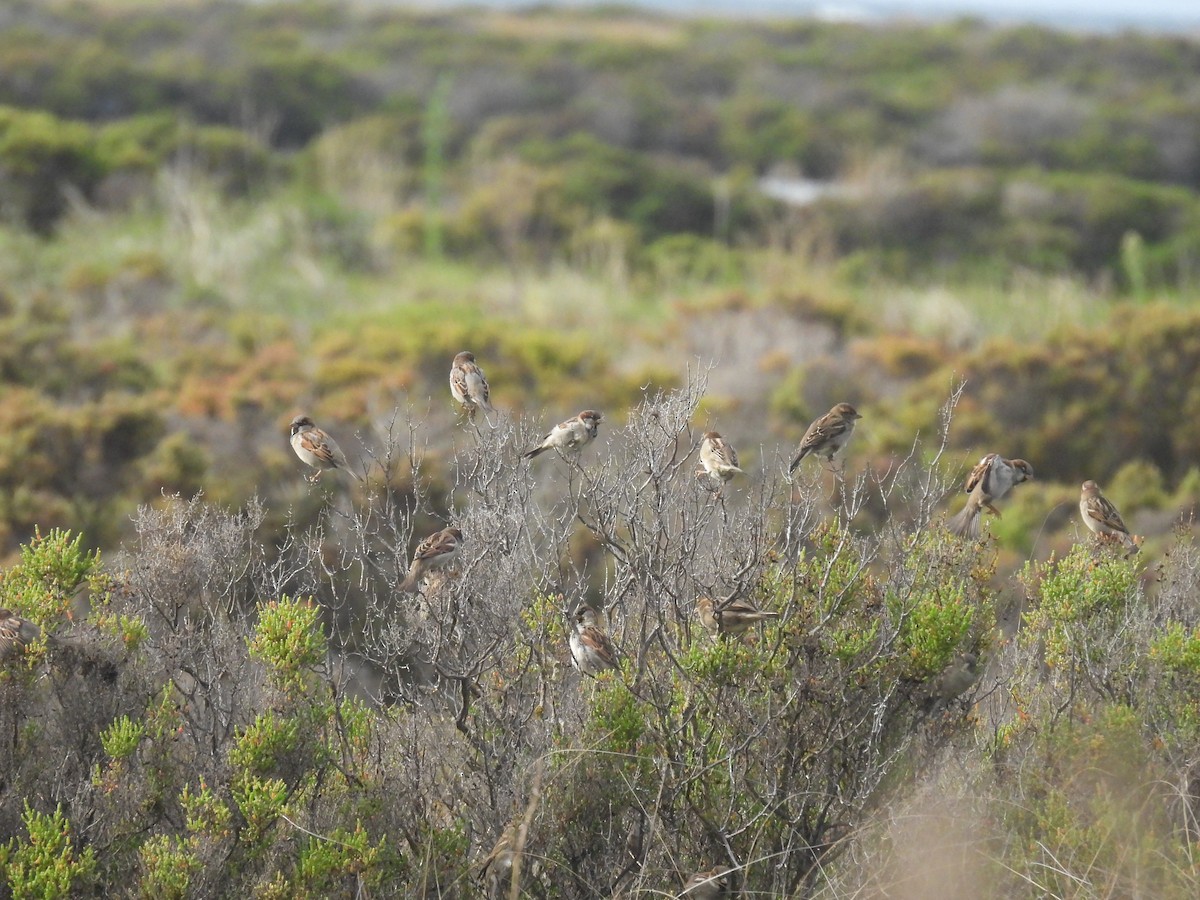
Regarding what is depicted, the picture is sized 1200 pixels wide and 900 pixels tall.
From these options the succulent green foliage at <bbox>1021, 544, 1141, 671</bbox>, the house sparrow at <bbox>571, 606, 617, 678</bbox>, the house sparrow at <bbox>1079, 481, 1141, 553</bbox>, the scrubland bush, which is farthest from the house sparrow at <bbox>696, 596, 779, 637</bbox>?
the house sparrow at <bbox>1079, 481, 1141, 553</bbox>

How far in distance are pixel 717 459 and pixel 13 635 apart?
2638mm

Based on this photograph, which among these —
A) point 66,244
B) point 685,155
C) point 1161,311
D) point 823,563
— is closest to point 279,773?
point 823,563

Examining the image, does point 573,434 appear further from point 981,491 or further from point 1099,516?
point 1099,516

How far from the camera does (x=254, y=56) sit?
4075 centimetres

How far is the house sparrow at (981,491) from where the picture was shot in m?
5.53

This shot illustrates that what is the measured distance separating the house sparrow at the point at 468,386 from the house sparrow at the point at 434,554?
2.38 ft

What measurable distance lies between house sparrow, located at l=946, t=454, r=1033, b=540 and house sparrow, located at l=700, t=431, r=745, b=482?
34.8 inches

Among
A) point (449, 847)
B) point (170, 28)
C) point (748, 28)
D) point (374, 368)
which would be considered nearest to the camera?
point (449, 847)

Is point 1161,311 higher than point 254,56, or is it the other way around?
point 1161,311

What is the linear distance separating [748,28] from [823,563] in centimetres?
6670

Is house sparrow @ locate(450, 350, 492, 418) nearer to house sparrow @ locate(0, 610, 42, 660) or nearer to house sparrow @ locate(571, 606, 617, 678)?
house sparrow @ locate(571, 606, 617, 678)

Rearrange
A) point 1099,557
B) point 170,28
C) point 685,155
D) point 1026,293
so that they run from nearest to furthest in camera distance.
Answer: point 1099,557, point 1026,293, point 685,155, point 170,28

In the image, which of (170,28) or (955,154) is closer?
(955,154)

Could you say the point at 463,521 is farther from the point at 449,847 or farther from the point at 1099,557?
the point at 1099,557
